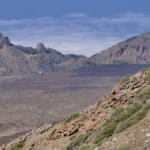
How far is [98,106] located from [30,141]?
3.60 m

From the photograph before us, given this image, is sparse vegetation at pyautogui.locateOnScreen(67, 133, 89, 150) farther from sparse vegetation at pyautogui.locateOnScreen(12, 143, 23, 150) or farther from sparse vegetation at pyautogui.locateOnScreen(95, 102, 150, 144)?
sparse vegetation at pyautogui.locateOnScreen(12, 143, 23, 150)

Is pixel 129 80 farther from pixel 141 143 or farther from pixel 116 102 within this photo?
pixel 141 143

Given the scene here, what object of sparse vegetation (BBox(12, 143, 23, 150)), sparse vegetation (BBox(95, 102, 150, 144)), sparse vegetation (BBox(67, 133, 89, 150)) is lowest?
sparse vegetation (BBox(12, 143, 23, 150))

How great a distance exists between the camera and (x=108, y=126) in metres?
24.6

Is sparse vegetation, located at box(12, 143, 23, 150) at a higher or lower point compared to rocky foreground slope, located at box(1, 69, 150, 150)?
lower

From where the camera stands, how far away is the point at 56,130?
29.1m

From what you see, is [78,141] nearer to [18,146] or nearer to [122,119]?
[122,119]

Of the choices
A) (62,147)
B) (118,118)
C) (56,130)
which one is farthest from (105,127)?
(56,130)

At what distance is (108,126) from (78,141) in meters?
2.10

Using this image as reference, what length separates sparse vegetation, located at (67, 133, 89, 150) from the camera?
26.0 metres

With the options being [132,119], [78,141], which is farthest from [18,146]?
[132,119]

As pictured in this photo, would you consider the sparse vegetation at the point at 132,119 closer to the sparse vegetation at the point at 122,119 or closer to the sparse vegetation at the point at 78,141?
the sparse vegetation at the point at 122,119

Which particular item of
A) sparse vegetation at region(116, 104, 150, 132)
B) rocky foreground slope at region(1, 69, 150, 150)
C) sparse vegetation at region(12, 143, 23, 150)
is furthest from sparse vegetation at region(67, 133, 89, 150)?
sparse vegetation at region(12, 143, 23, 150)

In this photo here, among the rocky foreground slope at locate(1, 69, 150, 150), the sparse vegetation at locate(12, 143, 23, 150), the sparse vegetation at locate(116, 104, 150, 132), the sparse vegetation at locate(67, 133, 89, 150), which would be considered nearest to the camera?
the rocky foreground slope at locate(1, 69, 150, 150)
